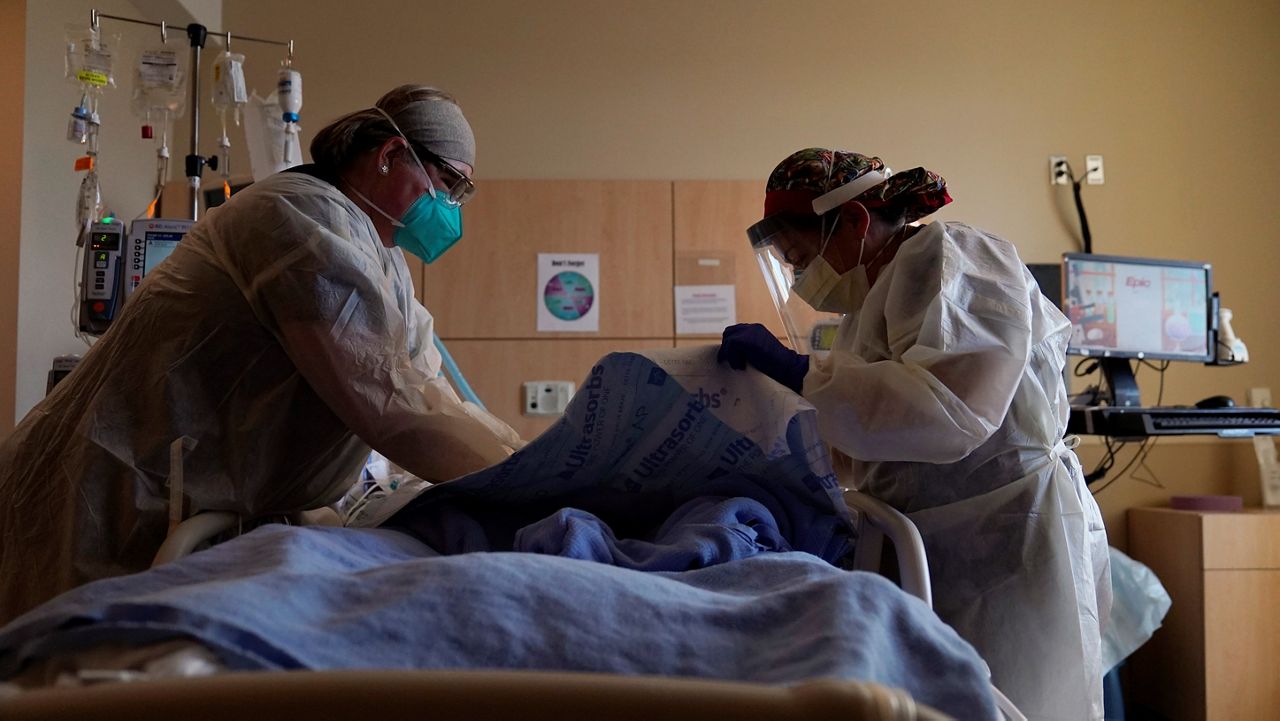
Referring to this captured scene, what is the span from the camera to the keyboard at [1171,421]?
9.86 feet

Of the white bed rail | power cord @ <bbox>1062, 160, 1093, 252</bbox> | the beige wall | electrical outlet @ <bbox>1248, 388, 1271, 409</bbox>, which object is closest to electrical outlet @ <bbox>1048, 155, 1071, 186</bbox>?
power cord @ <bbox>1062, 160, 1093, 252</bbox>

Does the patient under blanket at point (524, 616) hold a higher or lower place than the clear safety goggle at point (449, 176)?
lower

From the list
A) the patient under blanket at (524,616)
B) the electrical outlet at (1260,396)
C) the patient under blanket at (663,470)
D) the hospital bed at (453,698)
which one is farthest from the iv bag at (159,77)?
the electrical outlet at (1260,396)

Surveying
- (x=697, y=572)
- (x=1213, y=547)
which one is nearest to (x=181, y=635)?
(x=697, y=572)

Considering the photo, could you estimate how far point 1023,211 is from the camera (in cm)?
402

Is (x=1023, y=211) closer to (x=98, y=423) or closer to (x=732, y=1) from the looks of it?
(x=732, y=1)

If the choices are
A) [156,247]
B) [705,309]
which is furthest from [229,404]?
[705,309]

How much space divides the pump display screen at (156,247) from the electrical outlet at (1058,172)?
10.6ft

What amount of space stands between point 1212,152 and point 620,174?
2.41 meters

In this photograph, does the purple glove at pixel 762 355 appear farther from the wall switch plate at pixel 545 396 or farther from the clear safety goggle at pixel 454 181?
the wall switch plate at pixel 545 396

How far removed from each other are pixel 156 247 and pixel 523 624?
230cm

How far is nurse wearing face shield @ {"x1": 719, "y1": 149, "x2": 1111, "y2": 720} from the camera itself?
1.37m

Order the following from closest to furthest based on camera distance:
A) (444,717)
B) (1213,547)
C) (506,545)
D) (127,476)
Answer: (444,717)
(506,545)
(127,476)
(1213,547)

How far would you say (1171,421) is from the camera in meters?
3.02
